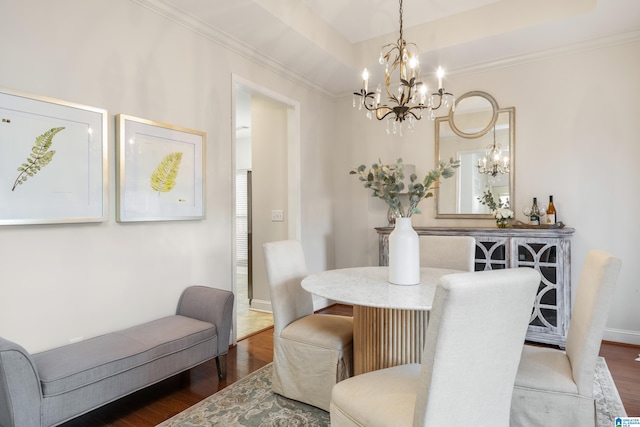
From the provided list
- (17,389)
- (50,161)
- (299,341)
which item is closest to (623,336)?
(299,341)

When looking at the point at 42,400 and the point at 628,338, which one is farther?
the point at 628,338

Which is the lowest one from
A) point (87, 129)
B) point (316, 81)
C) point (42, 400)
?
point (42, 400)

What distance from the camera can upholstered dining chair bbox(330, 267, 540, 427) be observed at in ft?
3.43

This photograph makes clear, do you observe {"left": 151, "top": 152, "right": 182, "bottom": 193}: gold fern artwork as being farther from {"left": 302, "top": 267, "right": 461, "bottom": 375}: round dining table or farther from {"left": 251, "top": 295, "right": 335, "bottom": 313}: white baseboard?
{"left": 251, "top": 295, "right": 335, "bottom": 313}: white baseboard

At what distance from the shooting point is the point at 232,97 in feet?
10.7

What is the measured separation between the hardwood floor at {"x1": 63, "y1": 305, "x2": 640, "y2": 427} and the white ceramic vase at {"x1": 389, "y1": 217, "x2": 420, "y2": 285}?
143cm

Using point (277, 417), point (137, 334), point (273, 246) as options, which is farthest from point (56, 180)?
point (277, 417)

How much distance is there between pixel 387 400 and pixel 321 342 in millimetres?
788

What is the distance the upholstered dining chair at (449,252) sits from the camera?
8.93ft

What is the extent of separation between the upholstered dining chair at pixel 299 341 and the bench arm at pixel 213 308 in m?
0.46

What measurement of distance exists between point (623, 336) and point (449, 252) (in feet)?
6.20

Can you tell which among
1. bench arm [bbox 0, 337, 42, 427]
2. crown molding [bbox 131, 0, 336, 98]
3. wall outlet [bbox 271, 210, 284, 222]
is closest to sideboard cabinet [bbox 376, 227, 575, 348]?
wall outlet [bbox 271, 210, 284, 222]

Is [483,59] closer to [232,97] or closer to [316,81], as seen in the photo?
[316,81]

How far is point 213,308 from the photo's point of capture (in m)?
2.58
